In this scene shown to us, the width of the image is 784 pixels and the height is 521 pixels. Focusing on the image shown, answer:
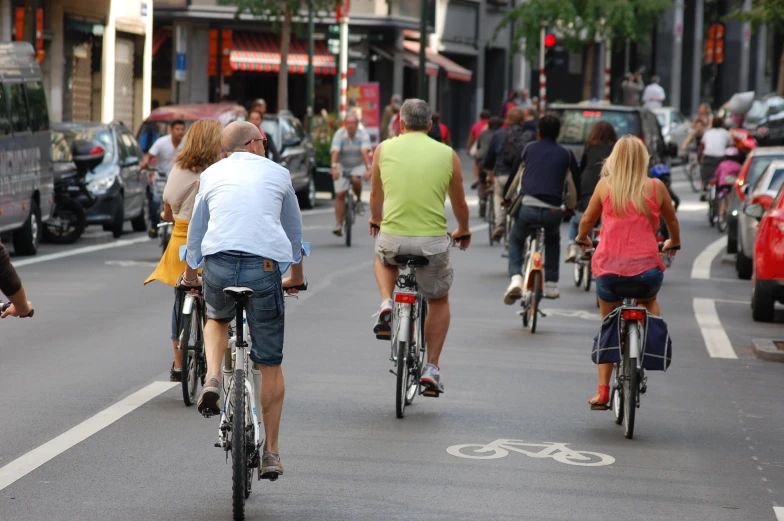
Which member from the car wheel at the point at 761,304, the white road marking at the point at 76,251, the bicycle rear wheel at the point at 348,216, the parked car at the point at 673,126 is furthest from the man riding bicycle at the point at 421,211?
the parked car at the point at 673,126

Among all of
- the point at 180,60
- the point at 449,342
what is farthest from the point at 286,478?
the point at 180,60

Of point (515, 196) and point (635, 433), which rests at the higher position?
point (515, 196)

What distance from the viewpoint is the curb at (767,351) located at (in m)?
12.1

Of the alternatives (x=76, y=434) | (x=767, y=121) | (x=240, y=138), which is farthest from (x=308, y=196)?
(x=240, y=138)

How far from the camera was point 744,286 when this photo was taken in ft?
60.3

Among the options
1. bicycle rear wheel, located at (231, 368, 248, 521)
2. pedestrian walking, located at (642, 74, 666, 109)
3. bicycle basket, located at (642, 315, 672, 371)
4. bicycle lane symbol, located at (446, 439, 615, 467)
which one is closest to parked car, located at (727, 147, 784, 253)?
bicycle basket, located at (642, 315, 672, 371)

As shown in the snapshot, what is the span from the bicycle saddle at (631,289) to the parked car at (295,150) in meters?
18.1

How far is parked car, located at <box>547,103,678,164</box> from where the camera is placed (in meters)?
24.8

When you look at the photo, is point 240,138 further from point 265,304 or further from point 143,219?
point 143,219

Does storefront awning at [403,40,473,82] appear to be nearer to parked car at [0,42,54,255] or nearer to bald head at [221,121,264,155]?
parked car at [0,42,54,255]

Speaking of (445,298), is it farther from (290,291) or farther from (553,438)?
(290,291)

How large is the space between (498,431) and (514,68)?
176 ft

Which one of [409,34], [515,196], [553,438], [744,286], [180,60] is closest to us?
[553,438]

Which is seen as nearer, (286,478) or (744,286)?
(286,478)
